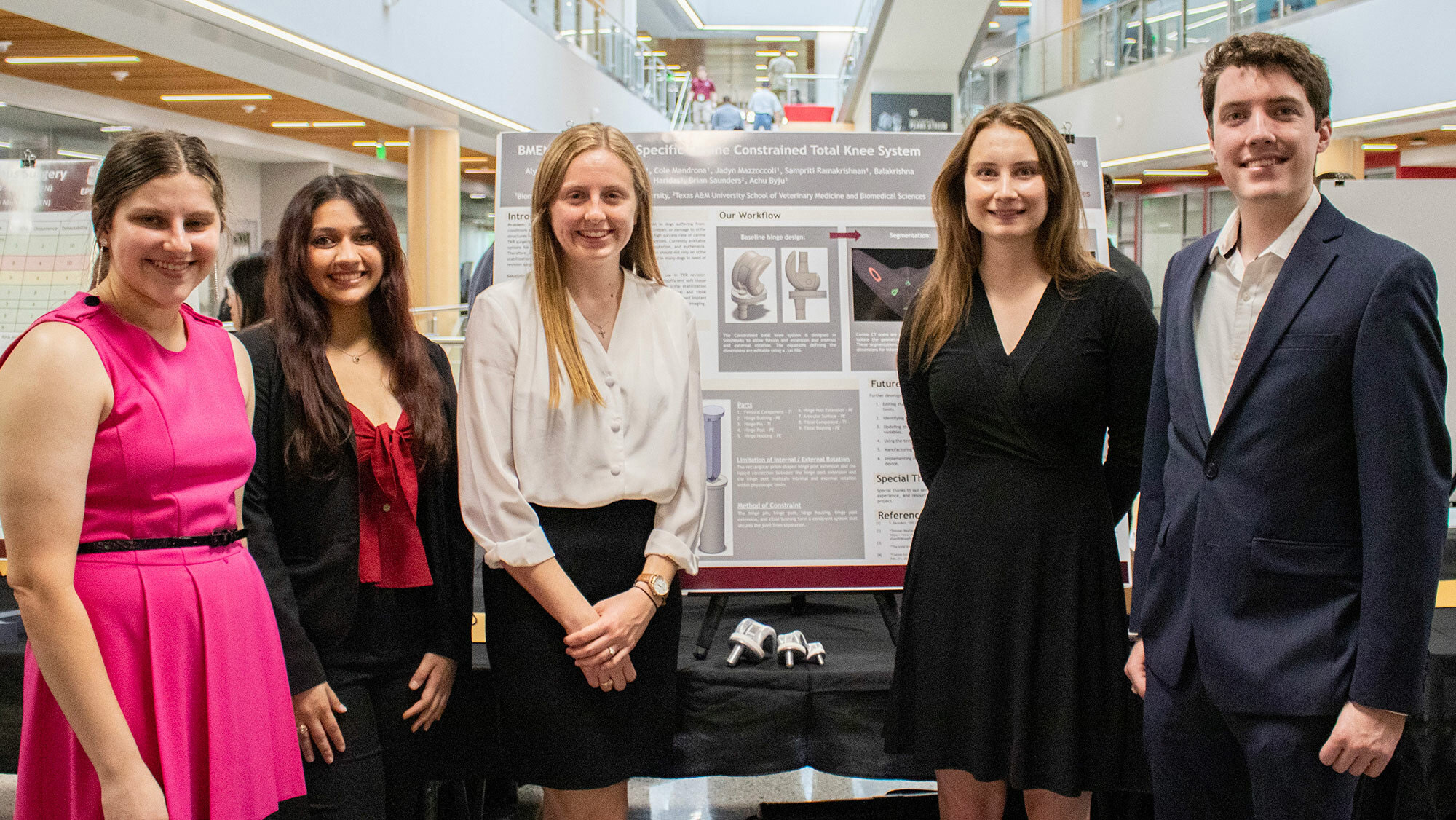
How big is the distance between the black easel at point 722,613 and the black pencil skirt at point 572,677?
31.2 inches

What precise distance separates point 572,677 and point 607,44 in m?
16.8

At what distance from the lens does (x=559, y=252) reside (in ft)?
6.93

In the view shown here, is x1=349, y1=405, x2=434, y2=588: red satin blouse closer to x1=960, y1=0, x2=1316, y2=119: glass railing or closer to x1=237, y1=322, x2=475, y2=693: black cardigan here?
x1=237, y1=322, x2=475, y2=693: black cardigan

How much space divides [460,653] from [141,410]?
35.7 inches

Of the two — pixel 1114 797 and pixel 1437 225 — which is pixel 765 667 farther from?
pixel 1437 225

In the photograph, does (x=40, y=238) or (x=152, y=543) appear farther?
(x=40, y=238)

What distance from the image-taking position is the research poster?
2977mm

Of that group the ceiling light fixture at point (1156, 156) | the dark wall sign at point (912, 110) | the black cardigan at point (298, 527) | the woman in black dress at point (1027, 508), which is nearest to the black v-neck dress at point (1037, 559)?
the woman in black dress at point (1027, 508)

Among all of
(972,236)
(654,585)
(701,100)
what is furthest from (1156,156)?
(654,585)

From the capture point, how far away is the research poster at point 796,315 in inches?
117

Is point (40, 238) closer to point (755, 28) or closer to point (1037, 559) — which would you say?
point (1037, 559)

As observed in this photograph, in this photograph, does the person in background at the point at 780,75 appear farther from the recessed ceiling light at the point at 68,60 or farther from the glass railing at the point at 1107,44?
the recessed ceiling light at the point at 68,60

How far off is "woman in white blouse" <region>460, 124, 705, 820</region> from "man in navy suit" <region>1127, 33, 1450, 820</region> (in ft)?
3.16

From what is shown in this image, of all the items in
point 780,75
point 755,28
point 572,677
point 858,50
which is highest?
point 755,28
